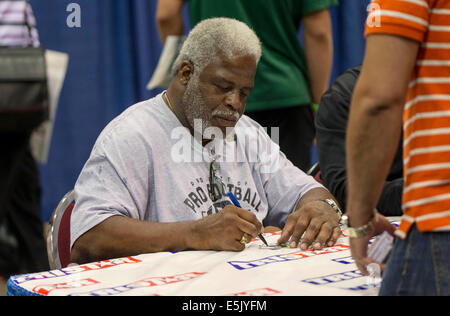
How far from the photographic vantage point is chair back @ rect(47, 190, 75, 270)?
6.57 feet

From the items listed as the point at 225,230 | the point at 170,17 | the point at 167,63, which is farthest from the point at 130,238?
the point at 170,17

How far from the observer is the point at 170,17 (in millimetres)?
3117

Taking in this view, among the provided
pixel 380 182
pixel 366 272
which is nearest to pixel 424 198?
pixel 380 182

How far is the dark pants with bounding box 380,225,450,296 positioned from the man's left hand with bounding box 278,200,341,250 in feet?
2.07

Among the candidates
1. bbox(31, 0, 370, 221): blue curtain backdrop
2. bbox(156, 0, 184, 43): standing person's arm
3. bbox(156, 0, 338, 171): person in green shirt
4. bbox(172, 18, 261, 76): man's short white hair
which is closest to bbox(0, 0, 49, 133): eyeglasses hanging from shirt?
bbox(172, 18, 261, 76): man's short white hair

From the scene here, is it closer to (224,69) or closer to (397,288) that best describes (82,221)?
(224,69)

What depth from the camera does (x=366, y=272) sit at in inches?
48.6

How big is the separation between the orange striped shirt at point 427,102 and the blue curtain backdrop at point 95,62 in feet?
12.1

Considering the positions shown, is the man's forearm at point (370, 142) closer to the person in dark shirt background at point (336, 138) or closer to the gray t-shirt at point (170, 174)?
the gray t-shirt at point (170, 174)

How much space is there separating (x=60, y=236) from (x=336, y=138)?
1.09 metres

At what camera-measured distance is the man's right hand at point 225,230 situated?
173 centimetres

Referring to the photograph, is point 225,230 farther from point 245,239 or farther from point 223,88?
point 223,88

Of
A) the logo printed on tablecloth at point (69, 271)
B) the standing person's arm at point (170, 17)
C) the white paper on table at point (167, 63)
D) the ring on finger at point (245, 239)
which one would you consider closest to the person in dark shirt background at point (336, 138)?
the white paper on table at point (167, 63)

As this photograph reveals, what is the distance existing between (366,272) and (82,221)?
35.4 inches
